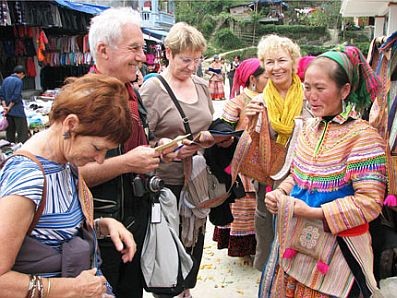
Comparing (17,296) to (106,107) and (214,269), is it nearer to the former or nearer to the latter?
(106,107)

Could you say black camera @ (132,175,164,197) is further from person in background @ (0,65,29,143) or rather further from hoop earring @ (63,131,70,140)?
person in background @ (0,65,29,143)

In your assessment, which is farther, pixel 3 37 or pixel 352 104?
pixel 3 37

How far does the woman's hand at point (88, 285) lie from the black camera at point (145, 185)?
73 centimetres

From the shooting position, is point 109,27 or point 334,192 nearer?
point 334,192

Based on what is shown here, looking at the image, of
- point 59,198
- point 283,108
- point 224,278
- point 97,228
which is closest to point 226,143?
point 283,108

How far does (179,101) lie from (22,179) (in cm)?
152

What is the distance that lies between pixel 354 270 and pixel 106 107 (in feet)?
4.28

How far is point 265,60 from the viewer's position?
3.17 metres

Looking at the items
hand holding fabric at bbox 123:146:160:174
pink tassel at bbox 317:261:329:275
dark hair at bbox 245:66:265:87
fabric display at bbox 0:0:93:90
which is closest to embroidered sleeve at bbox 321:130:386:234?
→ pink tassel at bbox 317:261:329:275

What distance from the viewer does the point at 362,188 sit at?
183 cm

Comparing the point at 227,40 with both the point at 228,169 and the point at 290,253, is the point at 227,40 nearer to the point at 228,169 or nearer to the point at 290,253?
the point at 228,169

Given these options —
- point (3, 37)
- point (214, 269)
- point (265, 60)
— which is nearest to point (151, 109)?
point (265, 60)

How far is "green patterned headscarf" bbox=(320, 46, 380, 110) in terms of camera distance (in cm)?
198

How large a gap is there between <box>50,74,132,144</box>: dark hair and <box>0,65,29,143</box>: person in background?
725 cm
